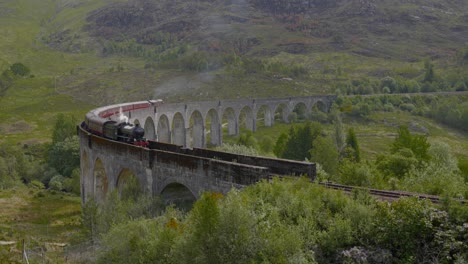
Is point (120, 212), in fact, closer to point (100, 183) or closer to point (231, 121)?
point (100, 183)

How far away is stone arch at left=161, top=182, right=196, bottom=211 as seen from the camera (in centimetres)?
2983

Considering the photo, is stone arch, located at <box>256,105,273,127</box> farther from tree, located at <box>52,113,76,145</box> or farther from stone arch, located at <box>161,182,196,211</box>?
stone arch, located at <box>161,182,196,211</box>

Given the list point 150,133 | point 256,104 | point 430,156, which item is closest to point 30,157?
point 150,133

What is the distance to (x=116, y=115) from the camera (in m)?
63.3

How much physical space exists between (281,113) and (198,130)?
112 ft

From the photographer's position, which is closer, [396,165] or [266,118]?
[396,165]

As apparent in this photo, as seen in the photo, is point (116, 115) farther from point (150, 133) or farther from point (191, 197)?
point (191, 197)

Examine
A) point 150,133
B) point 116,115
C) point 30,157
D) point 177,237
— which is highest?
point 177,237

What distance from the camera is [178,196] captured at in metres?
30.2

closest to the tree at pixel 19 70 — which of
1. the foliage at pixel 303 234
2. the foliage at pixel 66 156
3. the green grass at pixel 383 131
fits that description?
the green grass at pixel 383 131

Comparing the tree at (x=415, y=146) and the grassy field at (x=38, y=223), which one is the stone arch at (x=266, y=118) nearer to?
the tree at (x=415, y=146)

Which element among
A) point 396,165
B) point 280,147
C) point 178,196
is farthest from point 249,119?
point 178,196

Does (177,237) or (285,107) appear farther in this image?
(285,107)

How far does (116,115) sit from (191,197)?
35995 millimetres
